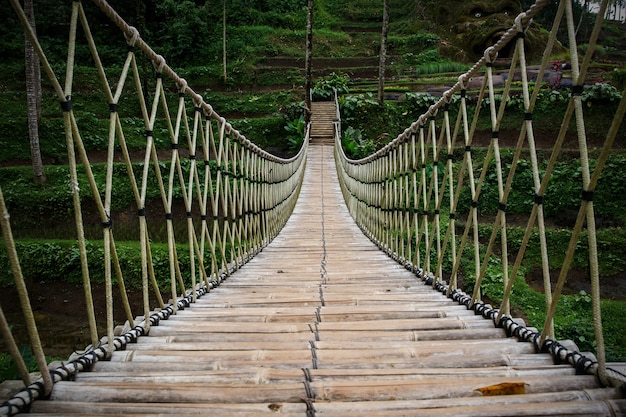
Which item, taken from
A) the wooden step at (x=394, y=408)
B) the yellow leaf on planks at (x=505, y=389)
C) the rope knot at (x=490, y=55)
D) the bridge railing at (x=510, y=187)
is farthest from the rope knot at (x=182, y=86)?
the yellow leaf on planks at (x=505, y=389)

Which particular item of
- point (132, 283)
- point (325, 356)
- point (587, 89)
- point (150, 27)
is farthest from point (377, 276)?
point (150, 27)

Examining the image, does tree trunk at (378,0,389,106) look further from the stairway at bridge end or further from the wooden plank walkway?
the wooden plank walkway

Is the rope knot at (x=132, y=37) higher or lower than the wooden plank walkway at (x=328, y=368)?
higher

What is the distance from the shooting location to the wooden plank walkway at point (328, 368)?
1016mm

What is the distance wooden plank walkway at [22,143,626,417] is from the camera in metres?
1.02

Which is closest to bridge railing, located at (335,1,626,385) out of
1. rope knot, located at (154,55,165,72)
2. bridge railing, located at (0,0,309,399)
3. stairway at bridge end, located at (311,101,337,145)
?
bridge railing, located at (0,0,309,399)

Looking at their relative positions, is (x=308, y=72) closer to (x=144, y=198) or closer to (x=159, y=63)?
(x=159, y=63)

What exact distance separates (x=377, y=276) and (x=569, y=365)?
1.60m

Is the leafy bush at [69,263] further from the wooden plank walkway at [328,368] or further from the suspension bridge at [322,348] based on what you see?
the wooden plank walkway at [328,368]

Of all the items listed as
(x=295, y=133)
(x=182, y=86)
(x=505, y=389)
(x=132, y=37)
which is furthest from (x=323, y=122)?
(x=505, y=389)

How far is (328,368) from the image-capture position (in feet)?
4.10

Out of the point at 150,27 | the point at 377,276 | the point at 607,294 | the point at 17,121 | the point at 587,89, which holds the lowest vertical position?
the point at 607,294

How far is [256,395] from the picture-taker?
107cm

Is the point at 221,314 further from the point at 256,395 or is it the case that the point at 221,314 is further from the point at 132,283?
the point at 132,283
